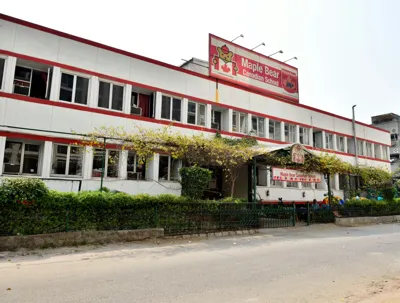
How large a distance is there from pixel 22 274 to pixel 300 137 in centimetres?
2295

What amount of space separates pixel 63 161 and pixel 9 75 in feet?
14.3

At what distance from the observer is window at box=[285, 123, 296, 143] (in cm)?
2482

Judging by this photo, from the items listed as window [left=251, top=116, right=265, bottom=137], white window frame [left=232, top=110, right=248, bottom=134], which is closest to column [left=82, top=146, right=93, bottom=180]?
white window frame [left=232, top=110, right=248, bottom=134]

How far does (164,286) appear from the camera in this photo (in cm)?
574

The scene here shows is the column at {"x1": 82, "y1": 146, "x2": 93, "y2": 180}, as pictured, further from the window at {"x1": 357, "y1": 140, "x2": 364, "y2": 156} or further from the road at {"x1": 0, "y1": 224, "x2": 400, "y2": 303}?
the window at {"x1": 357, "y1": 140, "x2": 364, "y2": 156}

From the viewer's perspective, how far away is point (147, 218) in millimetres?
11312

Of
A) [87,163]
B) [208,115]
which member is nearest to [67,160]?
[87,163]

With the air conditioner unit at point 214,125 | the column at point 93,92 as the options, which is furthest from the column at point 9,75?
the air conditioner unit at point 214,125

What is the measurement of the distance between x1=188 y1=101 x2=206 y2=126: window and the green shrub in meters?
6.60

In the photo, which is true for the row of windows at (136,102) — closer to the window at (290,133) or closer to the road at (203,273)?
the window at (290,133)

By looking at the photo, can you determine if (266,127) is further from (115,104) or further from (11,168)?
(11,168)

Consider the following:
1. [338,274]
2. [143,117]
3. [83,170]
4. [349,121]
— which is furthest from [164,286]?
[349,121]

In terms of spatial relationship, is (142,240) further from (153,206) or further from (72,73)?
(72,73)

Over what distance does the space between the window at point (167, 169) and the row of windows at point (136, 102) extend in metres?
2.39
